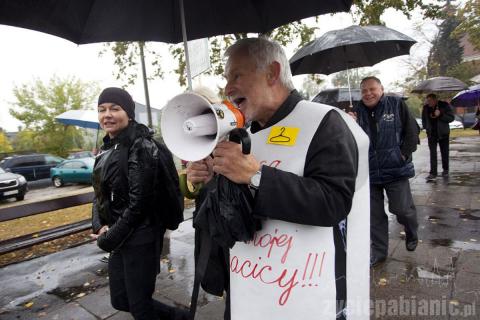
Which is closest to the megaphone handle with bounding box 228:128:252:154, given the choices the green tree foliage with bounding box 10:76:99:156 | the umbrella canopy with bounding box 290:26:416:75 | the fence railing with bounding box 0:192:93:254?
the umbrella canopy with bounding box 290:26:416:75

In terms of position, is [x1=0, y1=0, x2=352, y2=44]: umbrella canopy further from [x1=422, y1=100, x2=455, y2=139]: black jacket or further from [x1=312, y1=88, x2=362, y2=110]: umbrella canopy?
[x1=422, y1=100, x2=455, y2=139]: black jacket

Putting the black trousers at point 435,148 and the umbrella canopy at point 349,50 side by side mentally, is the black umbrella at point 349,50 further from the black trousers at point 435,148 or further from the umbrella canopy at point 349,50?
the black trousers at point 435,148

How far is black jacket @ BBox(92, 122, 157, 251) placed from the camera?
7.64 ft

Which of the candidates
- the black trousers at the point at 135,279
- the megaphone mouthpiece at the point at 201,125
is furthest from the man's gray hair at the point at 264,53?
the black trousers at the point at 135,279

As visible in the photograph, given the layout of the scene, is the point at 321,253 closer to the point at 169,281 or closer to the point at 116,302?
the point at 116,302

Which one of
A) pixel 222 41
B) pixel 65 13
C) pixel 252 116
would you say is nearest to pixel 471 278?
pixel 252 116

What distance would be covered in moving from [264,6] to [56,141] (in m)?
33.9

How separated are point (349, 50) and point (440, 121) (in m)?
4.77

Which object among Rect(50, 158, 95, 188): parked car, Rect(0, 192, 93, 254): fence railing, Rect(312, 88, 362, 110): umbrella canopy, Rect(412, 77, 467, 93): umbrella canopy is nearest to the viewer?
Rect(0, 192, 93, 254): fence railing

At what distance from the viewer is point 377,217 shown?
143 inches

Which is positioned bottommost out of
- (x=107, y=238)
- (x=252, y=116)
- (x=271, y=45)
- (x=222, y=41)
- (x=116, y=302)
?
(x=116, y=302)

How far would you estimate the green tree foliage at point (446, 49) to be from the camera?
122ft

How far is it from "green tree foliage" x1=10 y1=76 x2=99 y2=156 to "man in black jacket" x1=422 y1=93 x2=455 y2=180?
30418mm

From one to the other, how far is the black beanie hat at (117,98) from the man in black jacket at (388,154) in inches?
91.3
